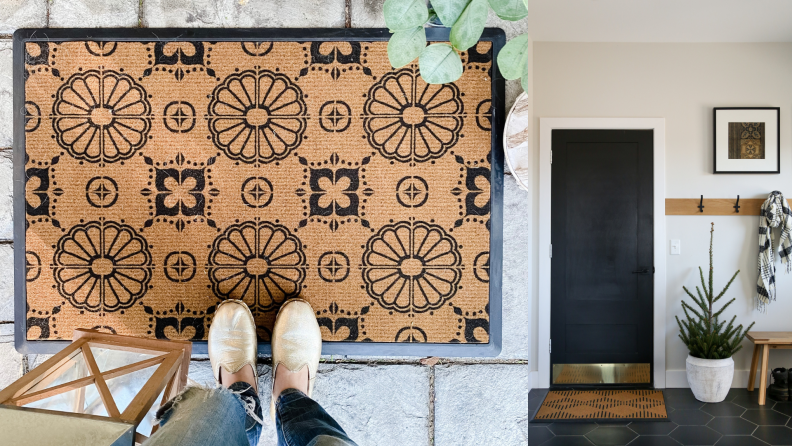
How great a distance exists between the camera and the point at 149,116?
1.23 meters

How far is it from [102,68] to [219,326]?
31.5 inches

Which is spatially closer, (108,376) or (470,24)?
(470,24)

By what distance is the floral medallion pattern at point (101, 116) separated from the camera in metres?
1.23

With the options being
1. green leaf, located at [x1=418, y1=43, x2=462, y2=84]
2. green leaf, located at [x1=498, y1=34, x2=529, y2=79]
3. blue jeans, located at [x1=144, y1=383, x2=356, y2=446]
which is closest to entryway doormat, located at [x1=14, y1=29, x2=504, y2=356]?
A: blue jeans, located at [x1=144, y1=383, x2=356, y2=446]

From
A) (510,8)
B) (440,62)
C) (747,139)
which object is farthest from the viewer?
(440,62)

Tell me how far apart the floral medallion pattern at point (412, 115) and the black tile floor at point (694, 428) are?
101 centimetres

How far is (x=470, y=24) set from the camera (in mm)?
728

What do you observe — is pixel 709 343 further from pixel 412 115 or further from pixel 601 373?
pixel 412 115

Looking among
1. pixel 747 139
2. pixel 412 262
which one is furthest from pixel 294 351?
pixel 747 139

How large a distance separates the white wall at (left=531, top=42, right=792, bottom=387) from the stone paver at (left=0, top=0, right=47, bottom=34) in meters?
1.55

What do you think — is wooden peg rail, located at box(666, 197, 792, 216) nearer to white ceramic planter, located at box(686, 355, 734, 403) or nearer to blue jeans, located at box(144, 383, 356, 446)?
white ceramic planter, located at box(686, 355, 734, 403)

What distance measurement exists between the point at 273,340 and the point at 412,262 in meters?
0.44

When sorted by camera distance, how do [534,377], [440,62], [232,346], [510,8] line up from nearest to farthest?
[534,377]
[510,8]
[440,62]
[232,346]

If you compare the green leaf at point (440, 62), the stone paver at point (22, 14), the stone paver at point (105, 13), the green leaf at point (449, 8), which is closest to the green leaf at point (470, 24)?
the green leaf at point (449, 8)
